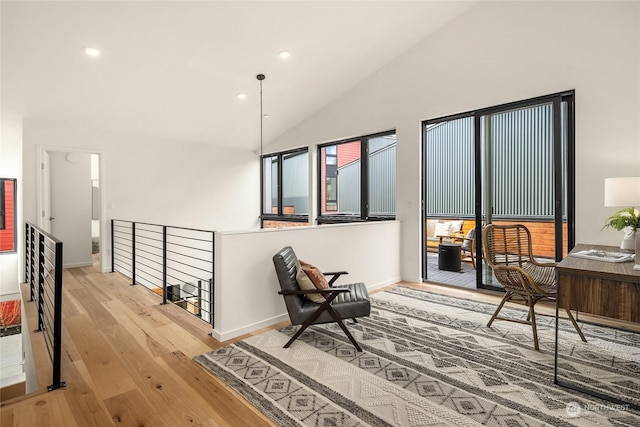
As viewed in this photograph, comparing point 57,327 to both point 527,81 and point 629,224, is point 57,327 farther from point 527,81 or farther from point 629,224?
point 527,81

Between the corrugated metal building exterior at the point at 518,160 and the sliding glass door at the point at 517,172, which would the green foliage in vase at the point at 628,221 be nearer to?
the sliding glass door at the point at 517,172

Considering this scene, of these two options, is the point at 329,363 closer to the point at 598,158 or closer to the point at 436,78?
Answer: the point at 598,158

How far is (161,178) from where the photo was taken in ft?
20.2

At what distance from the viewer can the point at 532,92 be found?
3.79m

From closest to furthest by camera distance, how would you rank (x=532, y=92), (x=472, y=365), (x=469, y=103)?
(x=472, y=365) < (x=532, y=92) < (x=469, y=103)

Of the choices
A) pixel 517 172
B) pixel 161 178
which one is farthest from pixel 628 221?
pixel 161 178

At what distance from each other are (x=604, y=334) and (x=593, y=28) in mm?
3073

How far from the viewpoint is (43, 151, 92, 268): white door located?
6039 millimetres

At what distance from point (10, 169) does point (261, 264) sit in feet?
21.5

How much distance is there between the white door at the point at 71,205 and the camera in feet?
19.8

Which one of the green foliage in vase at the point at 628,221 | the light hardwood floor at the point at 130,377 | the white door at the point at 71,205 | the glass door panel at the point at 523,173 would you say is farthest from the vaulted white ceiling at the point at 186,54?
the green foliage in vase at the point at 628,221

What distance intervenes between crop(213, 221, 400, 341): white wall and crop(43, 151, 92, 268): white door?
16.0 ft

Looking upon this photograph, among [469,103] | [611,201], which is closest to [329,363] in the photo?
[611,201]

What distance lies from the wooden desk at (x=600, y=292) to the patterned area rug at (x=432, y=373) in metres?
0.25
